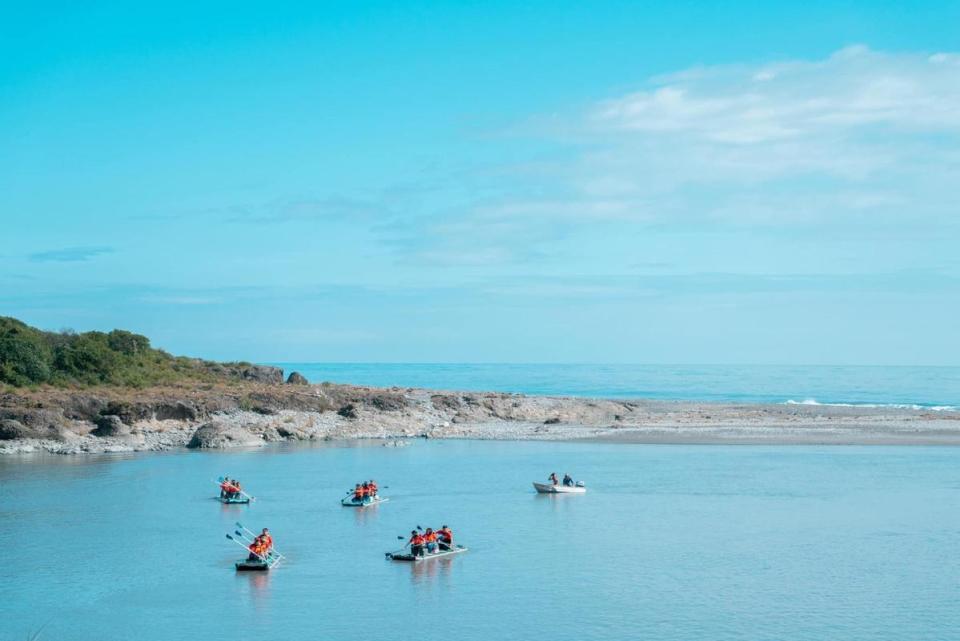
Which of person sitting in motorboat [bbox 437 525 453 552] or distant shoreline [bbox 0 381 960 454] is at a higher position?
distant shoreline [bbox 0 381 960 454]

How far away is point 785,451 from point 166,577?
4459 centimetres

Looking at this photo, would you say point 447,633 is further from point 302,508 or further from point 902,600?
point 302,508

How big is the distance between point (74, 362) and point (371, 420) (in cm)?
2151

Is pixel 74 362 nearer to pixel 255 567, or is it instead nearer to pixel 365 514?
pixel 365 514

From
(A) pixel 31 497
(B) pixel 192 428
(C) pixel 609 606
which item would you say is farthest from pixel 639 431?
(C) pixel 609 606

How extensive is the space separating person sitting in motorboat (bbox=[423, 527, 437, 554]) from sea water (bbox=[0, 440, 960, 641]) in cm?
60

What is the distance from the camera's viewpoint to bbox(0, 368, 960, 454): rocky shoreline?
215 feet

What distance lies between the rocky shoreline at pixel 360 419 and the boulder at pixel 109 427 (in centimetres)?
6

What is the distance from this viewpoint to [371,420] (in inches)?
3127

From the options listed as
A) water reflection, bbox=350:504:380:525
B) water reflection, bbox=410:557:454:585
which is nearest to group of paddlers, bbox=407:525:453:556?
water reflection, bbox=410:557:454:585

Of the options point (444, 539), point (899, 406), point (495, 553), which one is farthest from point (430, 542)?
point (899, 406)

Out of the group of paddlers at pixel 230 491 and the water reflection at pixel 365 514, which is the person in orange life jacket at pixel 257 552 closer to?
the water reflection at pixel 365 514

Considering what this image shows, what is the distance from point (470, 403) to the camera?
3506 inches

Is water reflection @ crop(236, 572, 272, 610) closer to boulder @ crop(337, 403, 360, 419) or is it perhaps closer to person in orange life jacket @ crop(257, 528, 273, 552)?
person in orange life jacket @ crop(257, 528, 273, 552)
